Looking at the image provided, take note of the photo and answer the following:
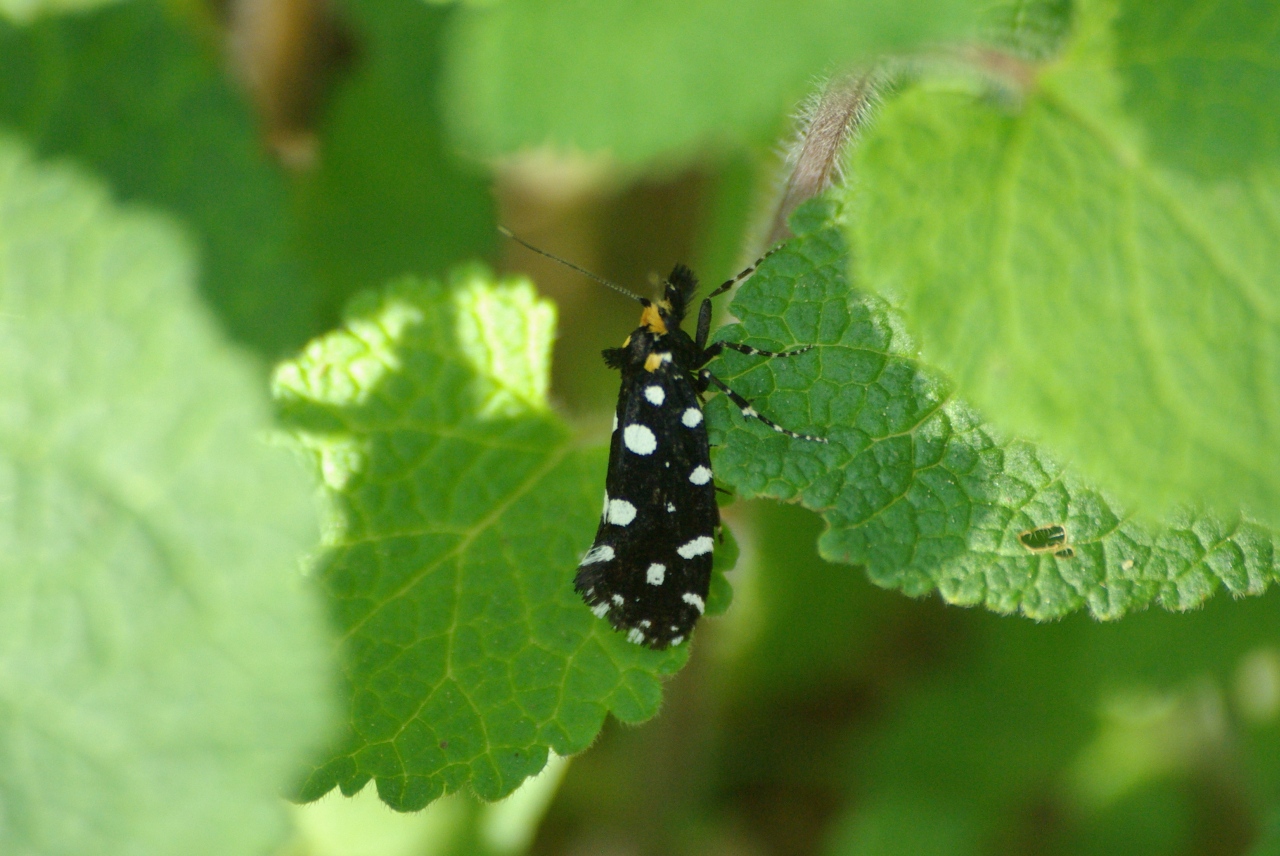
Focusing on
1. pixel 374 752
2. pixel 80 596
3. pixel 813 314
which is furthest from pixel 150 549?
pixel 813 314

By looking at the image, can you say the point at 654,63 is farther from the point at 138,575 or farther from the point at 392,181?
the point at 392,181

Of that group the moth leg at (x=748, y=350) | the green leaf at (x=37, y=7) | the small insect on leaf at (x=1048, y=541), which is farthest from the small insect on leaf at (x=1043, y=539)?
the green leaf at (x=37, y=7)

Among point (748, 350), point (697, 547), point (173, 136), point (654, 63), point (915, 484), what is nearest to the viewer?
point (654, 63)

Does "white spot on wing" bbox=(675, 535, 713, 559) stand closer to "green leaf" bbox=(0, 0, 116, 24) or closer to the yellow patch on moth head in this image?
the yellow patch on moth head

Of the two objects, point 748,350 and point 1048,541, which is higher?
point 748,350

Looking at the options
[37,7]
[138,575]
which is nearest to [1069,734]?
[138,575]

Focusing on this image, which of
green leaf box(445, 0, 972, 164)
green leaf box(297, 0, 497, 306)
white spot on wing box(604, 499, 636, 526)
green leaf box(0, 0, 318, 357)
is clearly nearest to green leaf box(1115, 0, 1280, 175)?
green leaf box(445, 0, 972, 164)
